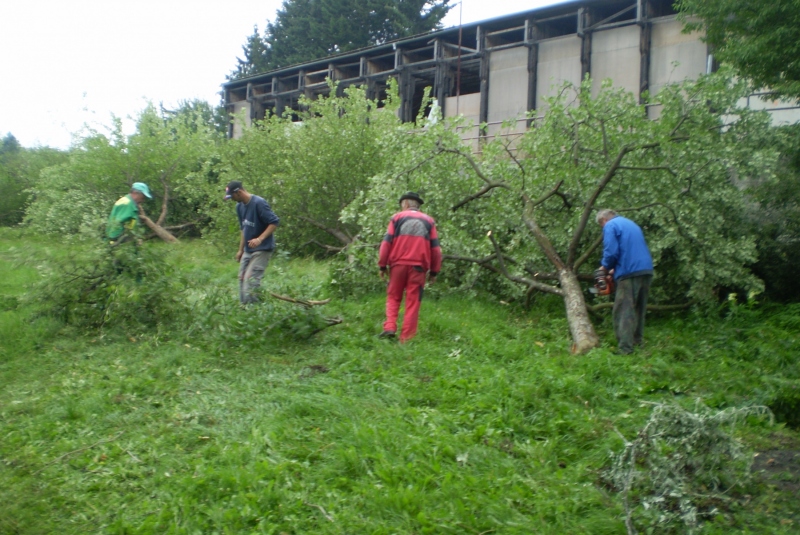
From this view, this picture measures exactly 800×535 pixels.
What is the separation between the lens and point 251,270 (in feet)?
27.0

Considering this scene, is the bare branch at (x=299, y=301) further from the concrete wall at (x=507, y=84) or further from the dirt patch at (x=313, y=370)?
the concrete wall at (x=507, y=84)

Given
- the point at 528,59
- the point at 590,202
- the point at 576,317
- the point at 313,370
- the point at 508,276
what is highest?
the point at 528,59

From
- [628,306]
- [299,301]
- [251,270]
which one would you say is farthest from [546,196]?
[251,270]

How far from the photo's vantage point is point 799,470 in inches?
165

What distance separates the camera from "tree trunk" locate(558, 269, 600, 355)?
737 centimetres

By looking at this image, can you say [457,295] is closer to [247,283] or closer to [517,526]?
[247,283]

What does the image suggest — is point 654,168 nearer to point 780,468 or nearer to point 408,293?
point 408,293

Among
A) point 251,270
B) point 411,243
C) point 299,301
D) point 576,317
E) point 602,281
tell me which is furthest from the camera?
point 251,270

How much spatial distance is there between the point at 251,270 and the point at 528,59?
18.1 metres

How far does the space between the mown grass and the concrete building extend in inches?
418

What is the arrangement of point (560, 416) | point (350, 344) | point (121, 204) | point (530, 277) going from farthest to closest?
point (530, 277)
point (121, 204)
point (350, 344)
point (560, 416)

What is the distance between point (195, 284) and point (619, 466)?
605 cm

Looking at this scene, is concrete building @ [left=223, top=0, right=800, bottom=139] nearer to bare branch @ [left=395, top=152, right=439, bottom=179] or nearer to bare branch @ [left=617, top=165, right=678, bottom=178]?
bare branch @ [left=395, top=152, right=439, bottom=179]

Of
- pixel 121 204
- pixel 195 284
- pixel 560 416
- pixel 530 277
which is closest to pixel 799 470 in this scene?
pixel 560 416
